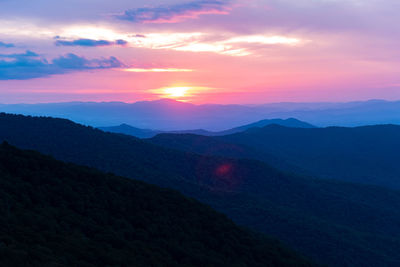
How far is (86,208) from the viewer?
23.5 m

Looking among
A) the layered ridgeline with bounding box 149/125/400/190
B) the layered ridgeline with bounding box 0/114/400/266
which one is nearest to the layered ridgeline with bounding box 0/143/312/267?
the layered ridgeline with bounding box 0/114/400/266

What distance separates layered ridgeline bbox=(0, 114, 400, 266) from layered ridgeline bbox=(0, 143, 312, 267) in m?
14.3

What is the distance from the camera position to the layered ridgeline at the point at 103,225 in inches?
637

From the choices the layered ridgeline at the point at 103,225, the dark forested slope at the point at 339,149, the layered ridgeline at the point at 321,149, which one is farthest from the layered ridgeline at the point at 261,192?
the dark forested slope at the point at 339,149

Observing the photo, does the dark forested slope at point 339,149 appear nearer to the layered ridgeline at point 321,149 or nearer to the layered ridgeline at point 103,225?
the layered ridgeline at point 321,149

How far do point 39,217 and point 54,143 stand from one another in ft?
145

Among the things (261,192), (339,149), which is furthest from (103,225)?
(339,149)

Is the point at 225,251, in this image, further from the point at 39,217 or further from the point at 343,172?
the point at 343,172

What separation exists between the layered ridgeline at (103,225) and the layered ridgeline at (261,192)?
47.0ft

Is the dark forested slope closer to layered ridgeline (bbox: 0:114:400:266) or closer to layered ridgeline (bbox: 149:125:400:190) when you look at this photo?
layered ridgeline (bbox: 149:125:400:190)

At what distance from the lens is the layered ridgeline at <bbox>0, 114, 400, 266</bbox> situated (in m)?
41.6

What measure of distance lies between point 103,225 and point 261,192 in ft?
140

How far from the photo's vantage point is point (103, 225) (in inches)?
872

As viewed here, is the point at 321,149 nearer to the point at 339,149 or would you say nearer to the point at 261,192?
the point at 339,149
